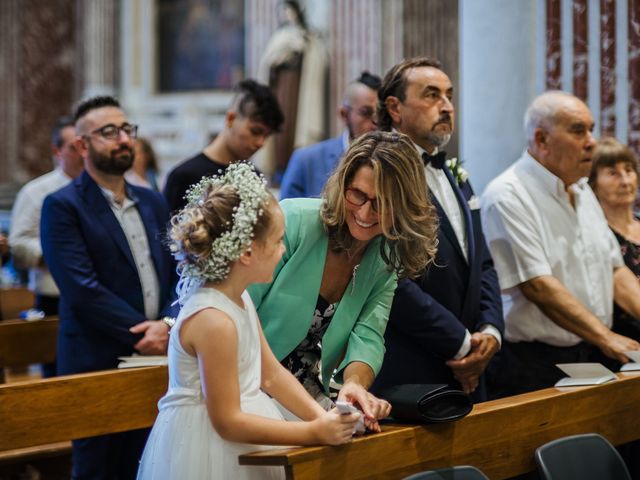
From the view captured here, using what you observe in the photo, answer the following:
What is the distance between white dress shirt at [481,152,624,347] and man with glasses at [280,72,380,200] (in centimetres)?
100

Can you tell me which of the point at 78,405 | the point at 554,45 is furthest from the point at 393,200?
the point at 554,45

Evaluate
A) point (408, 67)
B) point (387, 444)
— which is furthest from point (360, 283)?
point (408, 67)

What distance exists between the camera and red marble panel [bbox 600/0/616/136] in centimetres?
511

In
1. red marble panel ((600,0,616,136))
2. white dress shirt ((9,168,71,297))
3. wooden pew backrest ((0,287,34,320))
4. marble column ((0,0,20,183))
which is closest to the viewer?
red marble panel ((600,0,616,136))

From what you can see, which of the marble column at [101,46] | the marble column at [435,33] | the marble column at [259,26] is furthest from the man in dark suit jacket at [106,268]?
the marble column at [101,46]

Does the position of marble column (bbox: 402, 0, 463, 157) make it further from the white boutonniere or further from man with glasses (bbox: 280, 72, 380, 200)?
the white boutonniere

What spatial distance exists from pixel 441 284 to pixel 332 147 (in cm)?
159

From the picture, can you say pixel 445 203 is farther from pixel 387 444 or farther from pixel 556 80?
pixel 556 80

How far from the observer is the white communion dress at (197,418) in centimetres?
247

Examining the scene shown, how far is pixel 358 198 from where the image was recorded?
2.86 metres

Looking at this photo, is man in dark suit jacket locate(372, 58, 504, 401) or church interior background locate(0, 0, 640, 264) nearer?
man in dark suit jacket locate(372, 58, 504, 401)

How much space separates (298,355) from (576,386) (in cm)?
106

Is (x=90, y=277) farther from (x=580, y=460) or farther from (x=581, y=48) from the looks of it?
(x=581, y=48)

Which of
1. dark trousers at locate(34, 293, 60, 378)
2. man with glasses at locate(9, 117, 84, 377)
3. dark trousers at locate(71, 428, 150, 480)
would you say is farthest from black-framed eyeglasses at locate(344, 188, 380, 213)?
dark trousers at locate(34, 293, 60, 378)
